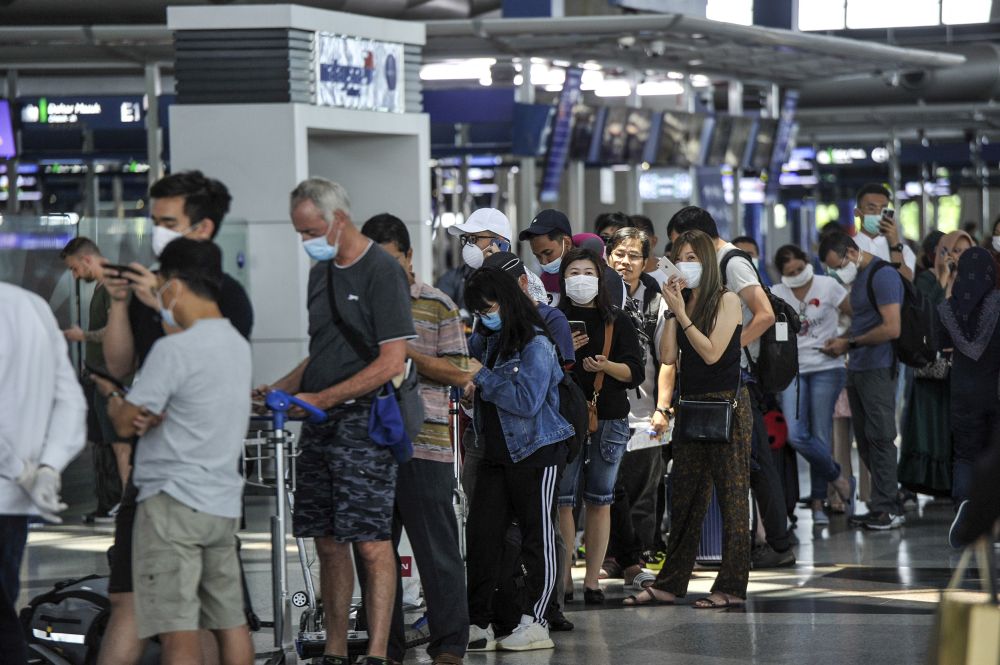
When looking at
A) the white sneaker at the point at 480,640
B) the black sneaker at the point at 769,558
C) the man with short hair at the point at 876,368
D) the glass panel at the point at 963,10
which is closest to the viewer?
the white sneaker at the point at 480,640

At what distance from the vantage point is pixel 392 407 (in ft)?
17.0

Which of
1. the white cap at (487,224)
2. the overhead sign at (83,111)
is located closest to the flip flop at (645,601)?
the white cap at (487,224)

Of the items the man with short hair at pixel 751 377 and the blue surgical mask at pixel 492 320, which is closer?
the blue surgical mask at pixel 492 320

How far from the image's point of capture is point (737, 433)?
6.94 metres

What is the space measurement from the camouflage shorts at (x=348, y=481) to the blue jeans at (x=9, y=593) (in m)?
1.10

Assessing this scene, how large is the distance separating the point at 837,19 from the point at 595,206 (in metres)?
11.0

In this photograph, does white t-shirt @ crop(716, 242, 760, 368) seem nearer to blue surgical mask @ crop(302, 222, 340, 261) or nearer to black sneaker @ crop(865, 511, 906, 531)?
black sneaker @ crop(865, 511, 906, 531)

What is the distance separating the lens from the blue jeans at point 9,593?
4.40 m

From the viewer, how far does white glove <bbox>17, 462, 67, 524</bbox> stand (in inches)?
171

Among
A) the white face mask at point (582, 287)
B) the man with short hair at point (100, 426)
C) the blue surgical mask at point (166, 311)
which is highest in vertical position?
the blue surgical mask at point (166, 311)

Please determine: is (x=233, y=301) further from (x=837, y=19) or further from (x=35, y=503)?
(x=837, y=19)

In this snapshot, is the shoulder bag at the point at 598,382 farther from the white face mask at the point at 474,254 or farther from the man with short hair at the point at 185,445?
the man with short hair at the point at 185,445

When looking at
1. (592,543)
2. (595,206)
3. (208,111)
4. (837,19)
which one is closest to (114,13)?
(208,111)

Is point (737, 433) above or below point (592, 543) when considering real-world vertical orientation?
above
